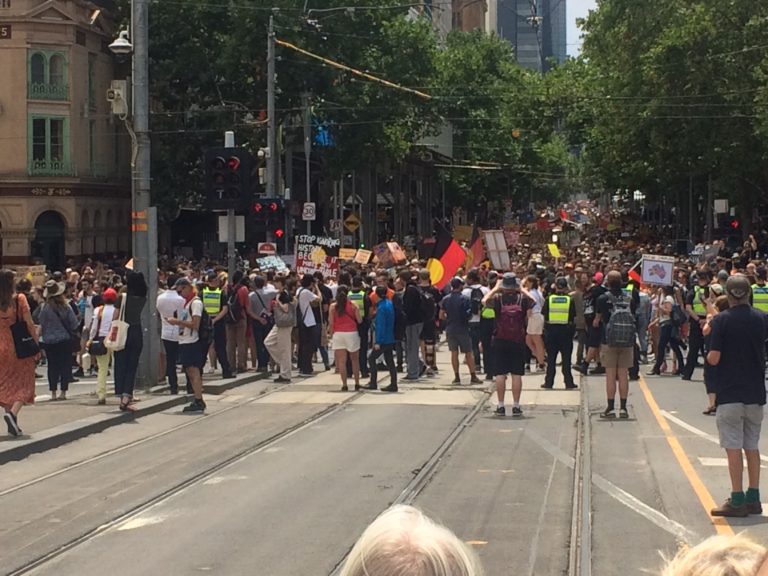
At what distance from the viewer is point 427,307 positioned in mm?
22266

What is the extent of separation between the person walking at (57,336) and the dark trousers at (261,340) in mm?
4420

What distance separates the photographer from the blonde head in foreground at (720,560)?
2.35 meters

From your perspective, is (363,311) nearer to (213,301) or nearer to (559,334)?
(213,301)

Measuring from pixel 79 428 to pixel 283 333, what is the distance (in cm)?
707

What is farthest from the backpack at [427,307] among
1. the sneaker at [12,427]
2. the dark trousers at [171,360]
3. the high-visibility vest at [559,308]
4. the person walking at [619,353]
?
the sneaker at [12,427]

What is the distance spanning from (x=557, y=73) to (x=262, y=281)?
44.0m

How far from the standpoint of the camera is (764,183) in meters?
53.3

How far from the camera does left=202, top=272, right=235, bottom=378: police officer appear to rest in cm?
2148

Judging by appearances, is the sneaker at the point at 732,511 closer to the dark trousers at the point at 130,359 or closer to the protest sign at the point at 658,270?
the dark trousers at the point at 130,359

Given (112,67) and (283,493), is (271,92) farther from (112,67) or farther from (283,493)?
(283,493)

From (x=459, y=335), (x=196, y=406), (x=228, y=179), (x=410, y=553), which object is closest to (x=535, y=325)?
(x=459, y=335)

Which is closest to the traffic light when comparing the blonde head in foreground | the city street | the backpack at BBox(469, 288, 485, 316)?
the backpack at BBox(469, 288, 485, 316)

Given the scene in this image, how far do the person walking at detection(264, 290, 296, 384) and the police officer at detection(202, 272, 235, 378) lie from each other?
0.81 meters

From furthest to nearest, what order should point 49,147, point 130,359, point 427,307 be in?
point 49,147, point 427,307, point 130,359
